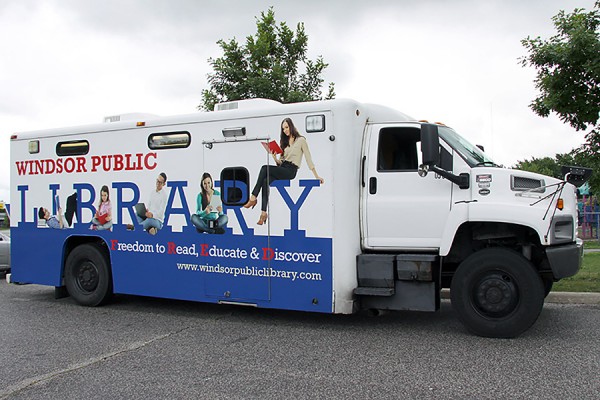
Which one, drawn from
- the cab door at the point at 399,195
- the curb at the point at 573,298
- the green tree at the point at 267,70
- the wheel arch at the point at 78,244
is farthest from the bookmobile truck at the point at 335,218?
the green tree at the point at 267,70

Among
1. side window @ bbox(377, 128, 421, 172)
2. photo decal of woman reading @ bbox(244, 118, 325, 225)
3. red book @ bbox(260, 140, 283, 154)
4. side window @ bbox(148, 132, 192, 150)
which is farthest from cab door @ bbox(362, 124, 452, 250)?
side window @ bbox(148, 132, 192, 150)

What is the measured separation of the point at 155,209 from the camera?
791 centimetres

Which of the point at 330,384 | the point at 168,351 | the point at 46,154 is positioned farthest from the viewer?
the point at 46,154

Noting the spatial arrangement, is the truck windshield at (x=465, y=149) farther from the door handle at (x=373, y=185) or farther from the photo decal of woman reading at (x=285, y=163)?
the photo decal of woman reading at (x=285, y=163)

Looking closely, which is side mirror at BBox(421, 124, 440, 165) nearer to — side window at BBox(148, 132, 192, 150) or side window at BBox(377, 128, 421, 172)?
side window at BBox(377, 128, 421, 172)

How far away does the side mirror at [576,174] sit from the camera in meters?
6.16

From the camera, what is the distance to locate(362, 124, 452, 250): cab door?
6.45 meters

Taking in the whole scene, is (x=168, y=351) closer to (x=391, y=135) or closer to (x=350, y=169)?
(x=350, y=169)

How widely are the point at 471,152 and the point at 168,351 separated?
4133mm

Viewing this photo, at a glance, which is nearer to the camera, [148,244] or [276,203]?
[276,203]

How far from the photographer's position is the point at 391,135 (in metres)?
6.88

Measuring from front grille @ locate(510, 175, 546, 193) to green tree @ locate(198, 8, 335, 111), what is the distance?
297 inches

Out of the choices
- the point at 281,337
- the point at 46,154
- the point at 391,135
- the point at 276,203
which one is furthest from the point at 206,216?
the point at 46,154

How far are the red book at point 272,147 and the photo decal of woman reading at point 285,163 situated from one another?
0.02m
